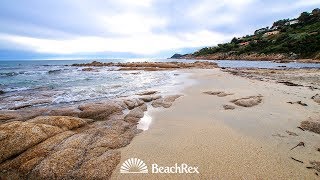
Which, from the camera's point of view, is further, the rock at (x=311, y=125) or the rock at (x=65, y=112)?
the rock at (x=65, y=112)

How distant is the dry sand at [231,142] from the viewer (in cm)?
475

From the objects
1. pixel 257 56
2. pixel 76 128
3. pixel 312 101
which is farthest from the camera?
pixel 257 56

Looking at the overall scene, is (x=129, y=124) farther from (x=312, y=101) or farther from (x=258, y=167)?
(x=312, y=101)

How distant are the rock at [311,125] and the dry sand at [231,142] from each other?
24 cm

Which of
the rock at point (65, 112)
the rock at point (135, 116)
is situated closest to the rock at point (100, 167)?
the rock at point (135, 116)

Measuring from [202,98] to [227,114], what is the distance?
350 centimetres

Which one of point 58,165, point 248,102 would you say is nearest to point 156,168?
point 58,165

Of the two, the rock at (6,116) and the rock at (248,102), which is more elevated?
the rock at (248,102)

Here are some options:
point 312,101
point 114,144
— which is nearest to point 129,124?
point 114,144

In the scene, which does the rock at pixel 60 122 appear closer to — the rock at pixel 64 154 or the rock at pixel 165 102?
the rock at pixel 64 154

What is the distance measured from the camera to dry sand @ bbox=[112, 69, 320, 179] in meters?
4.75

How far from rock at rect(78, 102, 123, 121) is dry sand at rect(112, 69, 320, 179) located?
70.9 inches

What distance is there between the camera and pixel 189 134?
690cm

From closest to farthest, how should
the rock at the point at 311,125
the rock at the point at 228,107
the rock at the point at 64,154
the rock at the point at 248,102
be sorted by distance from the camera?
1. the rock at the point at 64,154
2. the rock at the point at 311,125
3. the rock at the point at 228,107
4. the rock at the point at 248,102
